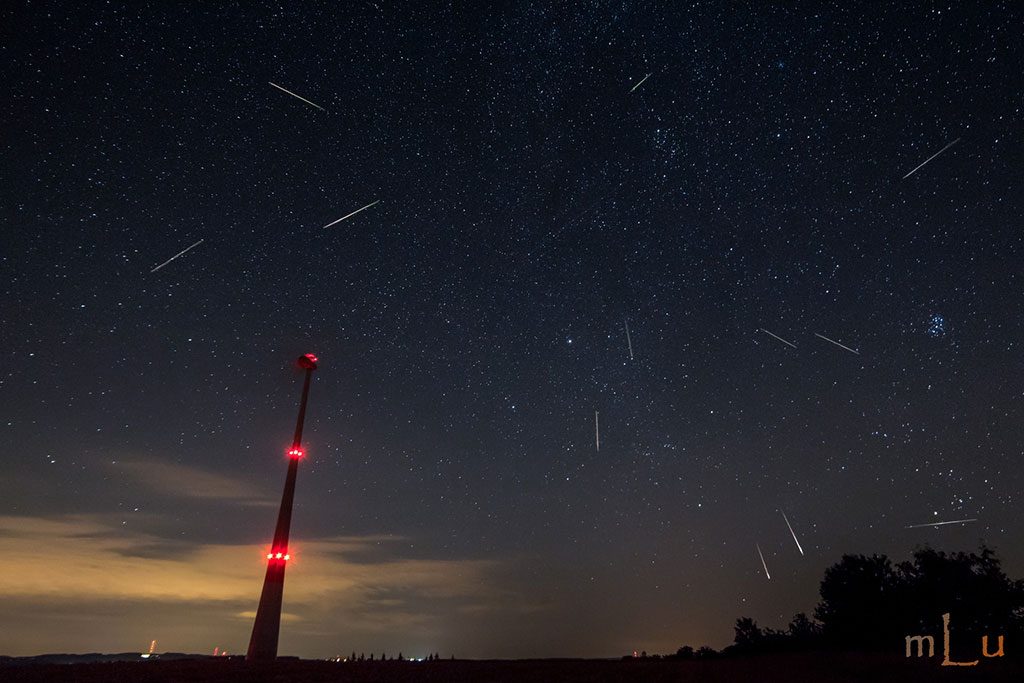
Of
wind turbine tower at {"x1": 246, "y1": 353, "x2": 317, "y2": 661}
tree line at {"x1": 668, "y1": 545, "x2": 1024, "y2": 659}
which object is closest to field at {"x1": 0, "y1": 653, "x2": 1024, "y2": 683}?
wind turbine tower at {"x1": 246, "y1": 353, "x2": 317, "y2": 661}

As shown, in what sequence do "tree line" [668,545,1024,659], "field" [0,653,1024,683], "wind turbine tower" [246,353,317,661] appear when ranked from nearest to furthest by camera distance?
"field" [0,653,1024,683], "wind turbine tower" [246,353,317,661], "tree line" [668,545,1024,659]

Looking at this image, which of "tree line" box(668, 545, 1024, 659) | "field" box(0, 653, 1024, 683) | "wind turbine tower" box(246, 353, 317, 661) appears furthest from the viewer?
"tree line" box(668, 545, 1024, 659)

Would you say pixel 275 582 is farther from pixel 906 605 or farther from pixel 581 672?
pixel 906 605

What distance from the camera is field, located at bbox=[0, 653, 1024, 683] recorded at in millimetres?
20516

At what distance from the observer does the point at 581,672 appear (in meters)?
21.7

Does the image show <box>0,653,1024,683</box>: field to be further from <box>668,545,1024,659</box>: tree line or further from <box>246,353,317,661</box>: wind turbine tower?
<box>668,545,1024,659</box>: tree line

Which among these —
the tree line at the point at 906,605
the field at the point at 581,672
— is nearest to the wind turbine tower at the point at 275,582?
the field at the point at 581,672

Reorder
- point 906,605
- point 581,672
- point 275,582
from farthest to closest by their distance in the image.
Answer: point 906,605
point 275,582
point 581,672

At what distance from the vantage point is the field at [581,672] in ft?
67.3

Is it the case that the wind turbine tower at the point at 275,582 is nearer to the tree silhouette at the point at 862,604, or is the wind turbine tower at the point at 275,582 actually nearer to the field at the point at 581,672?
the field at the point at 581,672

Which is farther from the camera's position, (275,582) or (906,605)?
(906,605)

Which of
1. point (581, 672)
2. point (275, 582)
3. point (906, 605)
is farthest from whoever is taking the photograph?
point (906, 605)

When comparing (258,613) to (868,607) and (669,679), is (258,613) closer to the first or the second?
(669,679)

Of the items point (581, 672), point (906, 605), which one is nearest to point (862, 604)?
point (906, 605)
